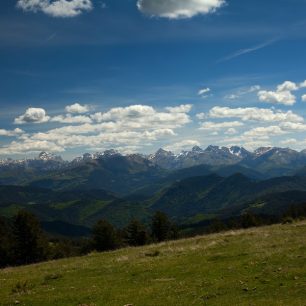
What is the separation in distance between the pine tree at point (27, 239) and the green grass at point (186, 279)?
52.3 meters

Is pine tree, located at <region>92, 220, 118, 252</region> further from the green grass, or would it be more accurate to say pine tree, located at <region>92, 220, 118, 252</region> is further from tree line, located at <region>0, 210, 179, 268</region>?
the green grass

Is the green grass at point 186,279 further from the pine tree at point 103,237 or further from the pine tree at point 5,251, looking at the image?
the pine tree at point 5,251

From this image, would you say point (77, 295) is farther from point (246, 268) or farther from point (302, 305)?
point (302, 305)

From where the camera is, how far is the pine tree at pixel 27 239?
277ft

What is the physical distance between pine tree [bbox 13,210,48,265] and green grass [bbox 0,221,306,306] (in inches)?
2060

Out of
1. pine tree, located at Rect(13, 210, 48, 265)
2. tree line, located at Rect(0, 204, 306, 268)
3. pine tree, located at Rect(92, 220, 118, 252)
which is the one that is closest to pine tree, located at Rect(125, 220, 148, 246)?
tree line, located at Rect(0, 204, 306, 268)

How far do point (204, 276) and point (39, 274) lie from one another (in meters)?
15.4

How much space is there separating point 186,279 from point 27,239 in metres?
69.6

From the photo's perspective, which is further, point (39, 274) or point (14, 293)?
point (39, 274)

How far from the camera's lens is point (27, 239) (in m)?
85.4

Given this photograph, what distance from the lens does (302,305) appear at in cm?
1554

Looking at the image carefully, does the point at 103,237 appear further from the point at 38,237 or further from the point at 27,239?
the point at 27,239

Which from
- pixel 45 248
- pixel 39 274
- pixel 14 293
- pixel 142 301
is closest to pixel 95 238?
pixel 45 248

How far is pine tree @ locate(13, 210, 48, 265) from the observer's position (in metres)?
84.4
